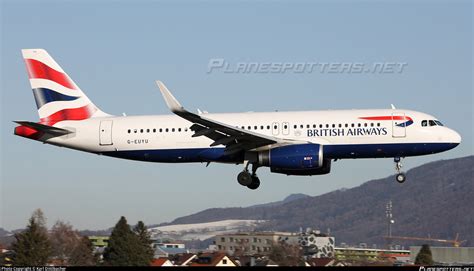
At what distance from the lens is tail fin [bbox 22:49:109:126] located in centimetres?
5100

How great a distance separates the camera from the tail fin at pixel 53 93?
5100cm

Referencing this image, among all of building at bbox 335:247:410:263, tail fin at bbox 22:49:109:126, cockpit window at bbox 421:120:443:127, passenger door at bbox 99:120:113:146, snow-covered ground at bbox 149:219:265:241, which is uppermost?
snow-covered ground at bbox 149:219:265:241

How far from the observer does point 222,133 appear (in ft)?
148

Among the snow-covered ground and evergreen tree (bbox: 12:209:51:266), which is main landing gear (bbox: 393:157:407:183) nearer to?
evergreen tree (bbox: 12:209:51:266)

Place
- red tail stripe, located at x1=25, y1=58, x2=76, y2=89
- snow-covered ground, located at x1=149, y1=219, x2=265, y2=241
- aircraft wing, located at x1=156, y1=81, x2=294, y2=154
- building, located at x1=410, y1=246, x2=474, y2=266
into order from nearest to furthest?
aircraft wing, located at x1=156, y1=81, x2=294, y2=154, red tail stripe, located at x1=25, y1=58, x2=76, y2=89, building, located at x1=410, y1=246, x2=474, y2=266, snow-covered ground, located at x1=149, y1=219, x2=265, y2=241

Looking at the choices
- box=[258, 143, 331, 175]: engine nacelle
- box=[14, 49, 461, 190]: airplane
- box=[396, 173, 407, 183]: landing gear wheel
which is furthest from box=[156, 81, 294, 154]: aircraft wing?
box=[396, 173, 407, 183]: landing gear wheel

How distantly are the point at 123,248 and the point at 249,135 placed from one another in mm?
14170

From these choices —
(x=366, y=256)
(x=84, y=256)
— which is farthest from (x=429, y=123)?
(x=366, y=256)

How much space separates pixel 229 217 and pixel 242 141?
155 m

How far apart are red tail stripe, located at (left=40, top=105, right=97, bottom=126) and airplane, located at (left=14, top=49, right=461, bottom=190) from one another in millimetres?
61

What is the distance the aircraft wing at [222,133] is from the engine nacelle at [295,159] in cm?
57

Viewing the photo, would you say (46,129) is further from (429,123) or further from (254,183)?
(429,123)

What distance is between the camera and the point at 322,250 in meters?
92.0

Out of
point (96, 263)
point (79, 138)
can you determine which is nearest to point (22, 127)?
point (79, 138)
